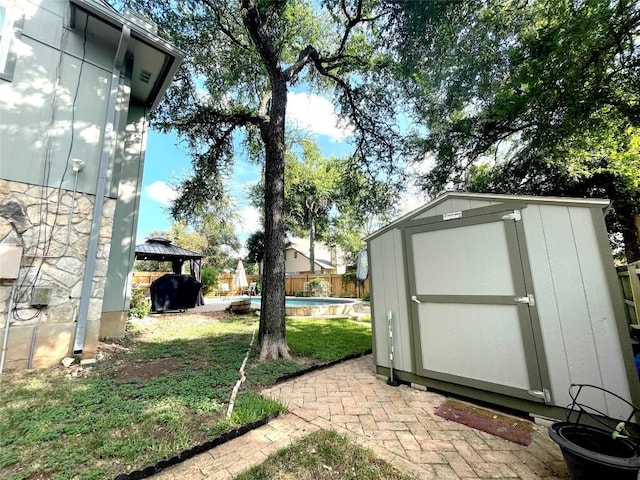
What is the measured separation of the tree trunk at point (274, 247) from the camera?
4598 millimetres

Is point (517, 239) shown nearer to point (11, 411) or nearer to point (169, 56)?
point (11, 411)

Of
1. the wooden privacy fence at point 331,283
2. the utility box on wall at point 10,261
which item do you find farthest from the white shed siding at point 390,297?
the wooden privacy fence at point 331,283

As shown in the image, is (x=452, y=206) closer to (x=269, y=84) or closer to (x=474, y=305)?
(x=474, y=305)

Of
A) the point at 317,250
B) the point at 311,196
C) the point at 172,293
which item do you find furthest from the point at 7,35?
the point at 317,250

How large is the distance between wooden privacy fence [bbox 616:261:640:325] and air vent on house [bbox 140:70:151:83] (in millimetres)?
7953

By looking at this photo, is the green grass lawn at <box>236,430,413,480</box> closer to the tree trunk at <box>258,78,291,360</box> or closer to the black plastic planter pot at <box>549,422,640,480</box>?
the black plastic planter pot at <box>549,422,640,480</box>

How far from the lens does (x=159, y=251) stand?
953cm

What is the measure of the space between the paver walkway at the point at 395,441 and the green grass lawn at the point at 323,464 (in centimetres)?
11

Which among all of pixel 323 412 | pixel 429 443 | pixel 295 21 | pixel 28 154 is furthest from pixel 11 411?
pixel 295 21

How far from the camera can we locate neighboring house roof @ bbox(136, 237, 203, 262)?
9312 mm

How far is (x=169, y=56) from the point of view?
5.08 metres

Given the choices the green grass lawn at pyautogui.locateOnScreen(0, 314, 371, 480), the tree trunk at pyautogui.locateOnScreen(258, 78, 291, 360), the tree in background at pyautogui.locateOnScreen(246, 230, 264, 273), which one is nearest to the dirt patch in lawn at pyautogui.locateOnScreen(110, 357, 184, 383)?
the green grass lawn at pyautogui.locateOnScreen(0, 314, 371, 480)

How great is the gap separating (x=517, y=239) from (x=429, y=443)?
2.22 m

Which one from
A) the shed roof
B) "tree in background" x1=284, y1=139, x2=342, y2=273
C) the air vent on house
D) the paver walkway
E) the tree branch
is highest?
"tree in background" x1=284, y1=139, x2=342, y2=273
